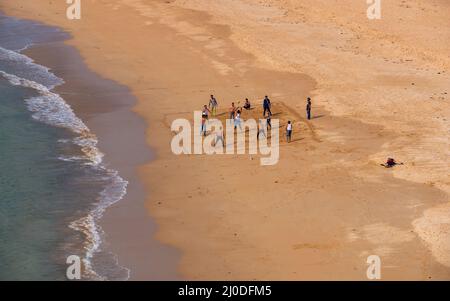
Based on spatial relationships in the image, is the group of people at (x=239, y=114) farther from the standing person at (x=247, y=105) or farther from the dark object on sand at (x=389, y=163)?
the dark object on sand at (x=389, y=163)

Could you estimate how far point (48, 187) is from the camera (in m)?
34.7

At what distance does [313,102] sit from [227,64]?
8.22 m

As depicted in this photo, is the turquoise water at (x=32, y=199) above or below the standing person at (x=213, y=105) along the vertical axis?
below

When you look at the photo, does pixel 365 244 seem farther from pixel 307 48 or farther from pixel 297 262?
pixel 307 48

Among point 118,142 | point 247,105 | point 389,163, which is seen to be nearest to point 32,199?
point 118,142

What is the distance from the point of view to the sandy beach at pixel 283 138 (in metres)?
28.5

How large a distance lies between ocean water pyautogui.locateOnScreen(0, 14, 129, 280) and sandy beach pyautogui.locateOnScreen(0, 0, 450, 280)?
818mm

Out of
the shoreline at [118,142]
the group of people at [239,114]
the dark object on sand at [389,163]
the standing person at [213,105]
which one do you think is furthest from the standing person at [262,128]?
the dark object on sand at [389,163]

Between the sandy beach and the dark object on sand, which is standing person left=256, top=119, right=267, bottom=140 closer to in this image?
the sandy beach

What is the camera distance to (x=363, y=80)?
149 feet

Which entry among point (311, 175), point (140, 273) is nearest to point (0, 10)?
point (311, 175)

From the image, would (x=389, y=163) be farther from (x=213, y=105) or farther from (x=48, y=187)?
(x=48, y=187)

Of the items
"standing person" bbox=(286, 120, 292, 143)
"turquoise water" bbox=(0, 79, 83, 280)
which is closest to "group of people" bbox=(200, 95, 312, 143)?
"standing person" bbox=(286, 120, 292, 143)

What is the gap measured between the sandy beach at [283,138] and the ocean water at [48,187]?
0.82 metres
